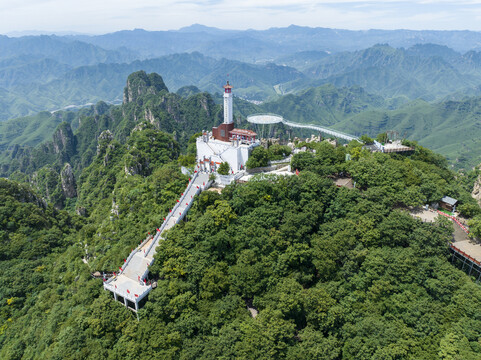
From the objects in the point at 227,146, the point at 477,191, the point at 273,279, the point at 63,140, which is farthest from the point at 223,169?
the point at 63,140

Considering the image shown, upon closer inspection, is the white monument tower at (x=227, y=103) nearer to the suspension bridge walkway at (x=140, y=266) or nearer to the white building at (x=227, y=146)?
the white building at (x=227, y=146)

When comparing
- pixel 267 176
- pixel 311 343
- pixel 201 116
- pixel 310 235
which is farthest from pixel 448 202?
pixel 201 116

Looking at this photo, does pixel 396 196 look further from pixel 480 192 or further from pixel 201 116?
pixel 201 116

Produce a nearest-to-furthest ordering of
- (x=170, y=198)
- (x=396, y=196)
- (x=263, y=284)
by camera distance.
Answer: (x=263, y=284), (x=396, y=196), (x=170, y=198)

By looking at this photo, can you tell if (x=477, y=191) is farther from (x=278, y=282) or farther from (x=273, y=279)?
(x=273, y=279)

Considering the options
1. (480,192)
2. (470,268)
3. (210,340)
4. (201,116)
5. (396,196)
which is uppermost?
(396,196)

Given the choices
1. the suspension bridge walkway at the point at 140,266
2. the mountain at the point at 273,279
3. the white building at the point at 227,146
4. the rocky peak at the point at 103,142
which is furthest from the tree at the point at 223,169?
the rocky peak at the point at 103,142
